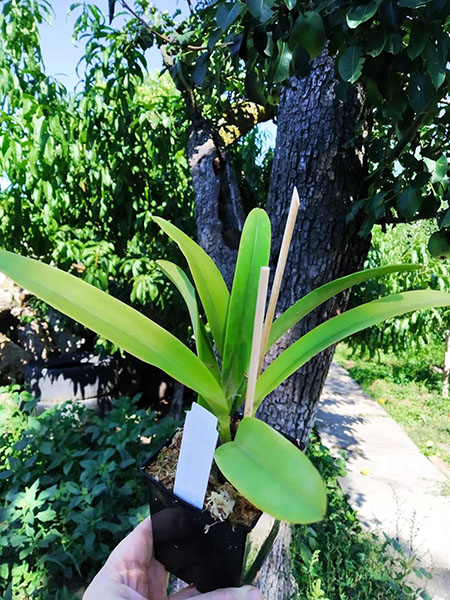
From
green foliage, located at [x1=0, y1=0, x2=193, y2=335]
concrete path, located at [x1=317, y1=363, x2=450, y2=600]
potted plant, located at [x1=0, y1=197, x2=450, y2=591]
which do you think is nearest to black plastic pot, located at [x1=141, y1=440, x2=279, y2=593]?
potted plant, located at [x1=0, y1=197, x2=450, y2=591]

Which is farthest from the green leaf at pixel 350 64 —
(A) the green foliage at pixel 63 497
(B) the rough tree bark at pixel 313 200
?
(A) the green foliage at pixel 63 497

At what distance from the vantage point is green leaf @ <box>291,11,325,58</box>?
2.35 feet

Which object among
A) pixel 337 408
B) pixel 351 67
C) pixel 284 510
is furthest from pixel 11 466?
pixel 337 408

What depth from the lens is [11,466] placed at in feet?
5.99

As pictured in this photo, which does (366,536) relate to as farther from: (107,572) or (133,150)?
(133,150)

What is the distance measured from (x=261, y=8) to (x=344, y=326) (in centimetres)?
51

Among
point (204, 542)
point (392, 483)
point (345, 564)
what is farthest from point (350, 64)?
point (392, 483)

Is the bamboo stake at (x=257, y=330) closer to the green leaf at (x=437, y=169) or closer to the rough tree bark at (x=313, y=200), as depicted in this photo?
the green leaf at (x=437, y=169)

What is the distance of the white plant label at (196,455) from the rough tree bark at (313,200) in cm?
74

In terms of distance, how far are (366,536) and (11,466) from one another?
171cm

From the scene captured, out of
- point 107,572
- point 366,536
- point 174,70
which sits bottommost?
point 366,536

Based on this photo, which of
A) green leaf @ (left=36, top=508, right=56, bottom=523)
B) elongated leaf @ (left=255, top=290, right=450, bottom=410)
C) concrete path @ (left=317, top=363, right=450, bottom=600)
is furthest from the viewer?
concrete path @ (left=317, top=363, right=450, bottom=600)

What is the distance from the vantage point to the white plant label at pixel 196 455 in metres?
0.57

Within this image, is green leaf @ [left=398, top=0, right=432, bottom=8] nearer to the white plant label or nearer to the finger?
the white plant label
